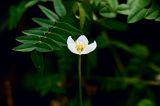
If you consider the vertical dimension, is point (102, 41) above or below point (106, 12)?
below

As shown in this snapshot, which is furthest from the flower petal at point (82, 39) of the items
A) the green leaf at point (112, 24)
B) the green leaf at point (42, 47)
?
the green leaf at point (112, 24)

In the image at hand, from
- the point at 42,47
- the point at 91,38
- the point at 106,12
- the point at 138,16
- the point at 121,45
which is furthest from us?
the point at 121,45

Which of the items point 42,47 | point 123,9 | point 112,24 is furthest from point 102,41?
point 42,47

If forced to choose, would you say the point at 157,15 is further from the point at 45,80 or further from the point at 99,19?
the point at 45,80

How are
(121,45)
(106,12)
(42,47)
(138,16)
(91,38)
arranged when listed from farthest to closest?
(121,45) < (91,38) < (106,12) < (138,16) < (42,47)

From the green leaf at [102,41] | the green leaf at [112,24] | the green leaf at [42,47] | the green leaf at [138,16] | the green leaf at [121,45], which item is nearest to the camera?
the green leaf at [42,47]

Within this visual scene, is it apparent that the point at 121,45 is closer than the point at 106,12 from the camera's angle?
No

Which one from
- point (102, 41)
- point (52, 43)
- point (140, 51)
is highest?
point (52, 43)

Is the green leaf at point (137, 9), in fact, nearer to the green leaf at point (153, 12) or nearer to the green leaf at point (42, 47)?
the green leaf at point (153, 12)

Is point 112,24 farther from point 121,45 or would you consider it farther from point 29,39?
point 29,39
